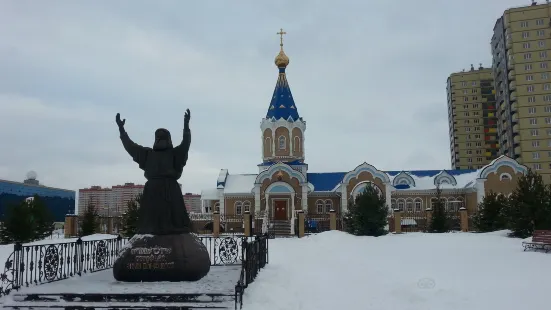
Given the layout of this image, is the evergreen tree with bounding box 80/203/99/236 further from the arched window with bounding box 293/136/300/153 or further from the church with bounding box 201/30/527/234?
the arched window with bounding box 293/136/300/153

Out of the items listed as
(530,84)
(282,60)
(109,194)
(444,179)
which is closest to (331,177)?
(444,179)

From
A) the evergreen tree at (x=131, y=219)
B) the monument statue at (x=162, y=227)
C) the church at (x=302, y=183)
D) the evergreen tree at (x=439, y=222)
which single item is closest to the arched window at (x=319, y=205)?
the church at (x=302, y=183)

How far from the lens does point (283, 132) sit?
3981 centimetres

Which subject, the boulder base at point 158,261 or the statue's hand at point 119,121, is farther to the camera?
the statue's hand at point 119,121

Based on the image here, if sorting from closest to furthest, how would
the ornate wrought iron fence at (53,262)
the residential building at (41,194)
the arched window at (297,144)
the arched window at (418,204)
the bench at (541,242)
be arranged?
the ornate wrought iron fence at (53,262), the bench at (541,242), the arched window at (418,204), the arched window at (297,144), the residential building at (41,194)

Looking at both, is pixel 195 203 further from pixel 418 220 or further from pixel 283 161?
pixel 418 220

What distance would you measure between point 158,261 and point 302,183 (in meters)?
27.4

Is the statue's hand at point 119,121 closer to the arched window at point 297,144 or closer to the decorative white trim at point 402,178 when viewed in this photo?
the arched window at point 297,144

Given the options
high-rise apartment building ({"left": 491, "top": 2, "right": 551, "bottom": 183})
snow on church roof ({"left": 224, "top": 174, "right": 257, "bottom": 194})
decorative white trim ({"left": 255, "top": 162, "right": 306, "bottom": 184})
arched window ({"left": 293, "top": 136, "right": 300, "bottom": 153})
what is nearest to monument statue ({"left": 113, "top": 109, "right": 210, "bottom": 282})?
decorative white trim ({"left": 255, "top": 162, "right": 306, "bottom": 184})

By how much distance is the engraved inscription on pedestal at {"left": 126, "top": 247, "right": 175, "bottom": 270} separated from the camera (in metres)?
8.66

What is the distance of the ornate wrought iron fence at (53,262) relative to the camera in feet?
26.6

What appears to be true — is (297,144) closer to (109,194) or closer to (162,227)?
(162,227)

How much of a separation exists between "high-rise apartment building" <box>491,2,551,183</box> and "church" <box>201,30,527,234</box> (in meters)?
19.2

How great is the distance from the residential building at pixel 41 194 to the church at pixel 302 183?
39.7 meters
